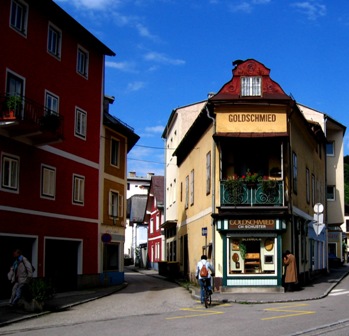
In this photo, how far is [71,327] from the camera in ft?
46.8

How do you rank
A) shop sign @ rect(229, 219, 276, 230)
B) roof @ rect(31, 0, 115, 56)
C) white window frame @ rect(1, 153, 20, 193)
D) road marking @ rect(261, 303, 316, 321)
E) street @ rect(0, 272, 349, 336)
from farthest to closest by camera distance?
roof @ rect(31, 0, 115, 56) → shop sign @ rect(229, 219, 276, 230) → white window frame @ rect(1, 153, 20, 193) → road marking @ rect(261, 303, 316, 321) → street @ rect(0, 272, 349, 336)

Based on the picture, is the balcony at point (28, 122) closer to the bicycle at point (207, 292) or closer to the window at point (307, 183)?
the bicycle at point (207, 292)

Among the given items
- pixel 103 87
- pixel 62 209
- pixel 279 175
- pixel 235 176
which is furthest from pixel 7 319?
pixel 103 87

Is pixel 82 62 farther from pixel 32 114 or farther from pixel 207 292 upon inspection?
pixel 207 292

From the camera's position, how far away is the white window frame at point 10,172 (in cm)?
2100

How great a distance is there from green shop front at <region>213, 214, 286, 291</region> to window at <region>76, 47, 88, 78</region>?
9671 mm

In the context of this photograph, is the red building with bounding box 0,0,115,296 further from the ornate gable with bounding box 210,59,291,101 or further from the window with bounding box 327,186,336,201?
the window with bounding box 327,186,336,201

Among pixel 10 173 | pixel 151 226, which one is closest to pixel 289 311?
pixel 10 173

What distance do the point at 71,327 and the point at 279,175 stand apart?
12616mm

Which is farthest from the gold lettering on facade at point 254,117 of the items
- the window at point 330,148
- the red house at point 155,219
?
the red house at point 155,219

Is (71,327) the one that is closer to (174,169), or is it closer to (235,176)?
(235,176)

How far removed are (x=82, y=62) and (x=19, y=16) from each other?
5.52 meters

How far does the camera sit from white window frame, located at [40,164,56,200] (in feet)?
77.7

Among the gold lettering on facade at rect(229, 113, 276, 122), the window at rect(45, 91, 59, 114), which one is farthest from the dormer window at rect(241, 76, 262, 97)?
the window at rect(45, 91, 59, 114)
